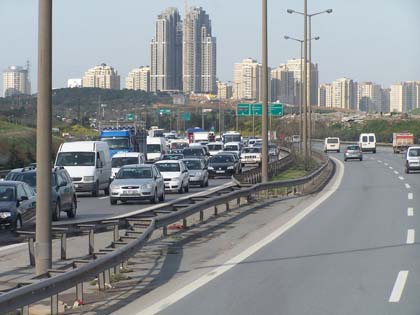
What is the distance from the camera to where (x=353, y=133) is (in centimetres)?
15175

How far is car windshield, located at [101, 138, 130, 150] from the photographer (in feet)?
180

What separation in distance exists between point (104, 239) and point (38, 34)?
8.59 meters

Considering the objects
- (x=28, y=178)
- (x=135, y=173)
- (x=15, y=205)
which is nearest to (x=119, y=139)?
(x=135, y=173)

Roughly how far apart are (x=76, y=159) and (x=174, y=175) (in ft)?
14.9

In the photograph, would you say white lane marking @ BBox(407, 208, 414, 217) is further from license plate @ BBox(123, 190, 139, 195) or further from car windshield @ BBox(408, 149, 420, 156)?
car windshield @ BBox(408, 149, 420, 156)

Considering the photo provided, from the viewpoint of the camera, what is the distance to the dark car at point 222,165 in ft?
178

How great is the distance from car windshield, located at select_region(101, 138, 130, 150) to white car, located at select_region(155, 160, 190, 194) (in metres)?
13.6

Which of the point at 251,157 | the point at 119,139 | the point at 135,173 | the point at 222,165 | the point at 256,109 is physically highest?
the point at 256,109

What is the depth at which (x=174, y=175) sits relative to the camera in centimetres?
4009

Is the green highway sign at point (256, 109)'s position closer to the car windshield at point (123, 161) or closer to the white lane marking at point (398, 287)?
the car windshield at point (123, 161)

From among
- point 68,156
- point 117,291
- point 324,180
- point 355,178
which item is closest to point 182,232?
point 117,291

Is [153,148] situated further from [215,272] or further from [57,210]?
[215,272]

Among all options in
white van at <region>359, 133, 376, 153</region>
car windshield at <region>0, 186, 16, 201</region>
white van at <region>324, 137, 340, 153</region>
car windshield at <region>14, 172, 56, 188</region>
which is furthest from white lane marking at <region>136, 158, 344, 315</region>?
white van at <region>324, 137, 340, 153</region>

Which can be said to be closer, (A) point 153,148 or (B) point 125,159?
(B) point 125,159
